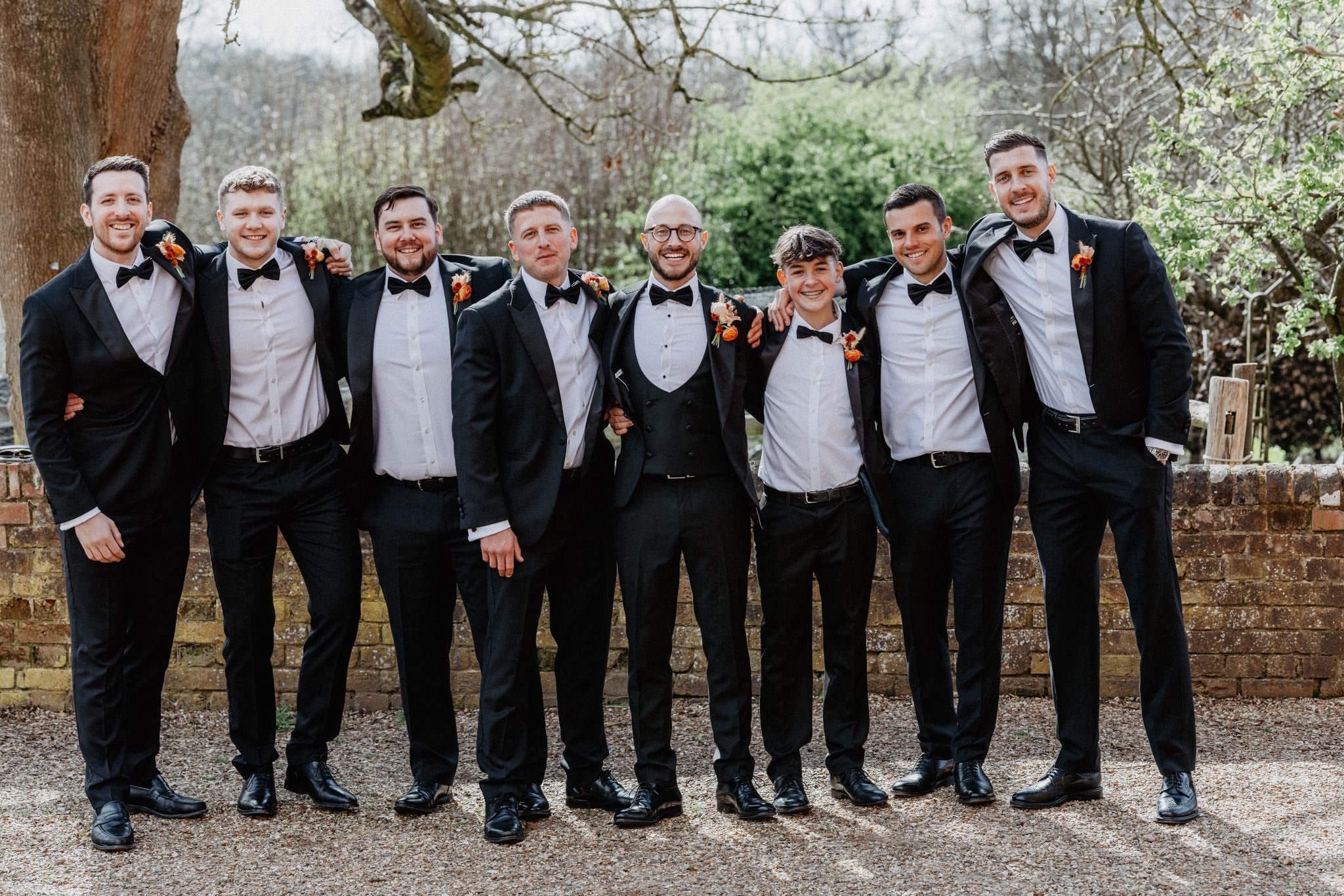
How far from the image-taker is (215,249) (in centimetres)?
466

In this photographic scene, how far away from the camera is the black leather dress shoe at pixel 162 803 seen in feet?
14.6

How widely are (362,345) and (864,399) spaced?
176 centimetres

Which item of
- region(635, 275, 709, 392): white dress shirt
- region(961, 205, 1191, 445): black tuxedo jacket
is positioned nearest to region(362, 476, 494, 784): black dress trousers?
region(635, 275, 709, 392): white dress shirt

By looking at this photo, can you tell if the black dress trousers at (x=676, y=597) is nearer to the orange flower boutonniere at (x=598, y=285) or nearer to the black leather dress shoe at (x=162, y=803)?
the orange flower boutonniere at (x=598, y=285)

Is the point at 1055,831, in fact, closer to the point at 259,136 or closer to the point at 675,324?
the point at 675,324

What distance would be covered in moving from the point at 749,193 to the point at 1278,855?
34.4ft

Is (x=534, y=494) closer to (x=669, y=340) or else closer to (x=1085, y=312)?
(x=669, y=340)

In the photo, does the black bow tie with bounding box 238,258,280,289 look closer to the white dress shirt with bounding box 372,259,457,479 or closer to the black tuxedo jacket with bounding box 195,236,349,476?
the black tuxedo jacket with bounding box 195,236,349,476

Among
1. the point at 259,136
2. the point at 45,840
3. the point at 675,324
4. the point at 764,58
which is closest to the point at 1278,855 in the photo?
the point at 675,324

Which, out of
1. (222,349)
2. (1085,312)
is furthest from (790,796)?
(222,349)

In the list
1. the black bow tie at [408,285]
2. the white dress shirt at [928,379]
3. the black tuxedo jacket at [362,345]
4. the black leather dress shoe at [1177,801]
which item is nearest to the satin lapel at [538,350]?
the black tuxedo jacket at [362,345]

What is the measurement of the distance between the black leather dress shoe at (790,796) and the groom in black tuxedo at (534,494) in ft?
1.76

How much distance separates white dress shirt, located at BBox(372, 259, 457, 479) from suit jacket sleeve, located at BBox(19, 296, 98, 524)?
0.98 metres

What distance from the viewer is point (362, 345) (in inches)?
175
